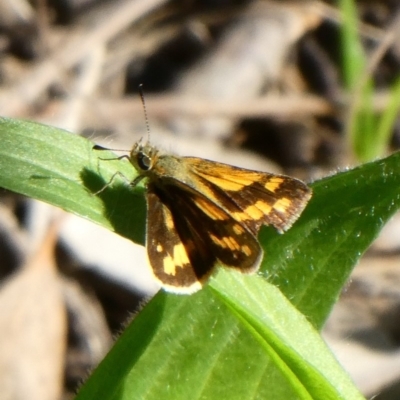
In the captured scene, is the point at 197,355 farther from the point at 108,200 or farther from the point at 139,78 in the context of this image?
the point at 139,78

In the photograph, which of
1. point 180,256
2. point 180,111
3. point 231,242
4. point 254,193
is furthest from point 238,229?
point 180,111

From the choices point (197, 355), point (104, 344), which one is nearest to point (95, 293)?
point (104, 344)

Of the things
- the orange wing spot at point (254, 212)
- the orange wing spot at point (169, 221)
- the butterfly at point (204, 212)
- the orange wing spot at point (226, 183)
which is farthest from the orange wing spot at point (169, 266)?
the orange wing spot at point (226, 183)

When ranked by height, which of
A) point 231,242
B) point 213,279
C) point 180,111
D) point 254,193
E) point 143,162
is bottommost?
point 213,279

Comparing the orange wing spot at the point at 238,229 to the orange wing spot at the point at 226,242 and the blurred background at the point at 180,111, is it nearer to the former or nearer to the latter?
the orange wing spot at the point at 226,242

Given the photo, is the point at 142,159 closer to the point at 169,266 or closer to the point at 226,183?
the point at 226,183

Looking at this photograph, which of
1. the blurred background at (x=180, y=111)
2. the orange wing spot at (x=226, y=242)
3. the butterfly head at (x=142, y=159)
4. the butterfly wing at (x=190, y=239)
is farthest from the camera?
the blurred background at (x=180, y=111)

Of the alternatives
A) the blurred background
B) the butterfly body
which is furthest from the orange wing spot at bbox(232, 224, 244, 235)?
the blurred background

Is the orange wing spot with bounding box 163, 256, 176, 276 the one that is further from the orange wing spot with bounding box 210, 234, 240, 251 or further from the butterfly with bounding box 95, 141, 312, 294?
the orange wing spot with bounding box 210, 234, 240, 251
